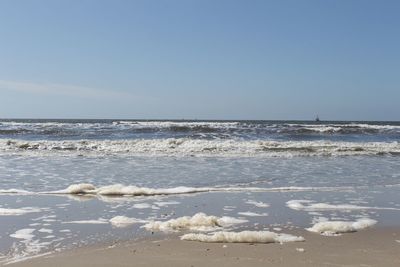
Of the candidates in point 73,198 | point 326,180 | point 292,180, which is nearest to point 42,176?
point 73,198

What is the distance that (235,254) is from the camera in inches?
189

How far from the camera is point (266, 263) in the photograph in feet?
14.8

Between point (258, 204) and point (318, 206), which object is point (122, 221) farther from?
point (318, 206)

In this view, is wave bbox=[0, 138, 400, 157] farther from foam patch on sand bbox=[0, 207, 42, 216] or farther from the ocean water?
foam patch on sand bbox=[0, 207, 42, 216]

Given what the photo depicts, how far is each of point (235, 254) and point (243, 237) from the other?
572 millimetres

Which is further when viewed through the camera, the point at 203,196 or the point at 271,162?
the point at 271,162

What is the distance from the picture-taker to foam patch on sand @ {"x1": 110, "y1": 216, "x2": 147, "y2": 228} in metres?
6.26

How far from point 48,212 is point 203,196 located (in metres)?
2.79

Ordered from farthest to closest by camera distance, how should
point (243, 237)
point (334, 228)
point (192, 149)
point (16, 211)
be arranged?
point (192, 149) < point (16, 211) < point (334, 228) < point (243, 237)

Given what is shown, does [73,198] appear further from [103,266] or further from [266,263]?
[266,263]

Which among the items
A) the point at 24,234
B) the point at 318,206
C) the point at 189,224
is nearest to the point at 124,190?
the point at 189,224

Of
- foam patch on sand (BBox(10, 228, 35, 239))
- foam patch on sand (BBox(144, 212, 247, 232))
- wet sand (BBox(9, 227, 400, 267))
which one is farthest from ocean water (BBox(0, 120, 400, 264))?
wet sand (BBox(9, 227, 400, 267))

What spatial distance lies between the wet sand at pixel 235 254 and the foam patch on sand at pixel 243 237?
11 cm

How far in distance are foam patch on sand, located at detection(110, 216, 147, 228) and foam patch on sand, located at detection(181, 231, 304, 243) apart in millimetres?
1131
